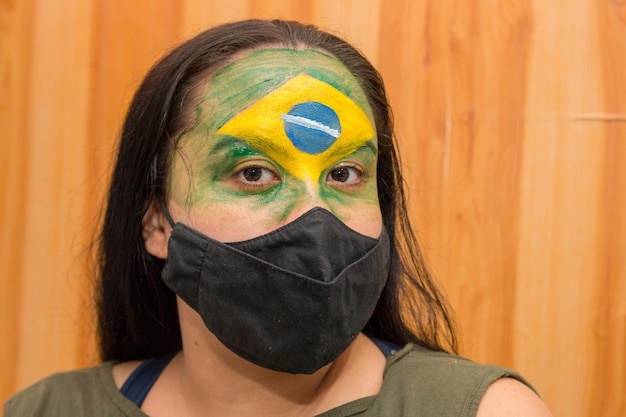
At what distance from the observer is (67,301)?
90.3 inches

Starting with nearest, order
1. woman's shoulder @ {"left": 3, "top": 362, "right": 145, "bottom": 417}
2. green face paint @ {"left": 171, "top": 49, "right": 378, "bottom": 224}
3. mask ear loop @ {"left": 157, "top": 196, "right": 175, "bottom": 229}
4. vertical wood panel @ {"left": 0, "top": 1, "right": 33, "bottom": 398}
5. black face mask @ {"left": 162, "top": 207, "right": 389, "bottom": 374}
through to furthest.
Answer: black face mask @ {"left": 162, "top": 207, "right": 389, "bottom": 374}
green face paint @ {"left": 171, "top": 49, "right": 378, "bottom": 224}
mask ear loop @ {"left": 157, "top": 196, "right": 175, "bottom": 229}
woman's shoulder @ {"left": 3, "top": 362, "right": 145, "bottom": 417}
vertical wood panel @ {"left": 0, "top": 1, "right": 33, "bottom": 398}

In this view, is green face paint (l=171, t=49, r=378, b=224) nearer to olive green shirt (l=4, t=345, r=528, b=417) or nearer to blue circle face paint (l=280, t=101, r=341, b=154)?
blue circle face paint (l=280, t=101, r=341, b=154)

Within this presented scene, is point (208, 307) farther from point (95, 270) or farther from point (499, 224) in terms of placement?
point (499, 224)

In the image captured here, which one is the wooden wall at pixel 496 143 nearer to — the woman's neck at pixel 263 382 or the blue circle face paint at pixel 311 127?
the woman's neck at pixel 263 382

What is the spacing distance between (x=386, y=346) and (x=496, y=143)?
1.83 feet

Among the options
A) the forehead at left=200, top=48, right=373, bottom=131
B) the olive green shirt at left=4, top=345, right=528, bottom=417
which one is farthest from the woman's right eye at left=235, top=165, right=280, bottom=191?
the olive green shirt at left=4, top=345, right=528, bottom=417

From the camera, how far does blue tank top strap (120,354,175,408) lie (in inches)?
66.9

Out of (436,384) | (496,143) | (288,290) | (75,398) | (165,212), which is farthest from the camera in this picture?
(496,143)

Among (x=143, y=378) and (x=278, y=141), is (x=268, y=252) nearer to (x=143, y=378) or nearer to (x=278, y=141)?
(x=278, y=141)

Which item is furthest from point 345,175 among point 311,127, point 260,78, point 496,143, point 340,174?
point 496,143

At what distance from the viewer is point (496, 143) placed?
1.89 m

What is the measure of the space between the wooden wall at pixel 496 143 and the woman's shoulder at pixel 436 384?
15.9 inches

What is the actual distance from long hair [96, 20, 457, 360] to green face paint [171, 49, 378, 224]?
5 cm

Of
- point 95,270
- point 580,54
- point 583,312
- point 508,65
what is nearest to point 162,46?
point 95,270
